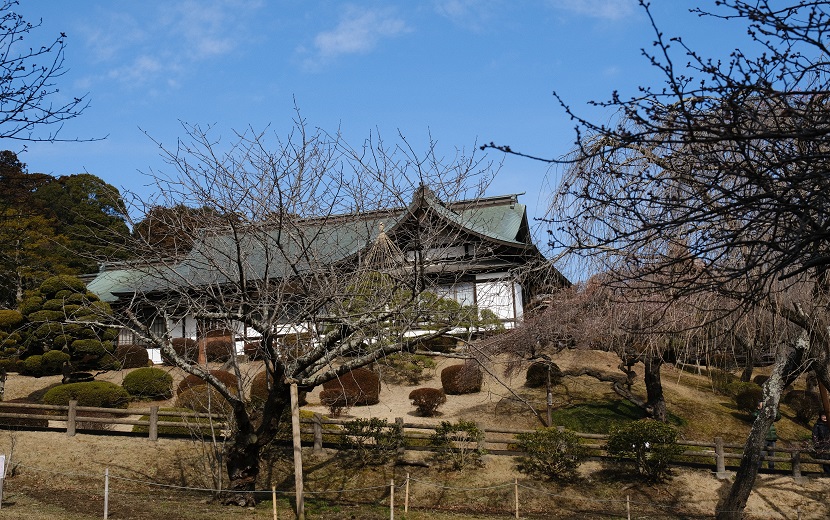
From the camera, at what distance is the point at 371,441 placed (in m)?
17.3

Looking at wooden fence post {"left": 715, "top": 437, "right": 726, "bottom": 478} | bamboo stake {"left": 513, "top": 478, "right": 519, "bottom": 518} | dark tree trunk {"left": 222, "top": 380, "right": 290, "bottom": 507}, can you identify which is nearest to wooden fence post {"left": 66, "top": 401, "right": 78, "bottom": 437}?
dark tree trunk {"left": 222, "top": 380, "right": 290, "bottom": 507}

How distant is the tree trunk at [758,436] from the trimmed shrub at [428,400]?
369 inches

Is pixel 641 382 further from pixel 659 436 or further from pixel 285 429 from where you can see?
pixel 285 429

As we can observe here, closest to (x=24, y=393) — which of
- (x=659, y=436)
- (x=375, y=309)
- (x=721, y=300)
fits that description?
(x=375, y=309)

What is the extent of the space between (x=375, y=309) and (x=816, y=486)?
10595 mm

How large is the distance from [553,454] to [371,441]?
4133mm

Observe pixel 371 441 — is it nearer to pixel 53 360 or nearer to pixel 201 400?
pixel 201 400

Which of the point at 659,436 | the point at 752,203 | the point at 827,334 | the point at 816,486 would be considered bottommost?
the point at 816,486

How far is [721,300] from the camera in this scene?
40.5 ft

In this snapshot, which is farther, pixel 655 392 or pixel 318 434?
pixel 655 392

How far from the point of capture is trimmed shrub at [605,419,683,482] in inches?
624

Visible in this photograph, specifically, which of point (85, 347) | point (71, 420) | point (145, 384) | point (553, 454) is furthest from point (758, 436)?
point (85, 347)

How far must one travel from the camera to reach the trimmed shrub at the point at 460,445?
16672 mm

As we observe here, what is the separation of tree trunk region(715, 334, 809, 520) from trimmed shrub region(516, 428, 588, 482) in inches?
135
